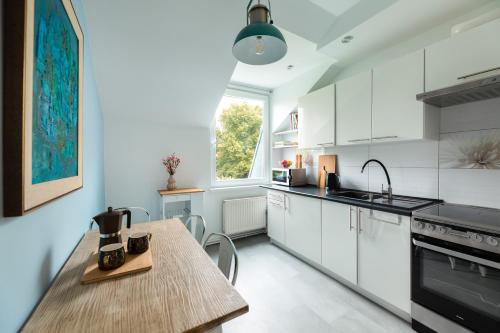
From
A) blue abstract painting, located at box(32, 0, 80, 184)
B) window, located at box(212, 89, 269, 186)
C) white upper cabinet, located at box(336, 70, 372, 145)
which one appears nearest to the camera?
blue abstract painting, located at box(32, 0, 80, 184)

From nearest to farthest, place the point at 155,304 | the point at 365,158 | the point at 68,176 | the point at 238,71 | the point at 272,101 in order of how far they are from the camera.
Result: the point at 155,304, the point at 68,176, the point at 365,158, the point at 238,71, the point at 272,101

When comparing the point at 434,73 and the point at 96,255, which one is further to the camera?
the point at 434,73

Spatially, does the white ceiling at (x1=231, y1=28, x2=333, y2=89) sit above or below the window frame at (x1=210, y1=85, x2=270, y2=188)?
above

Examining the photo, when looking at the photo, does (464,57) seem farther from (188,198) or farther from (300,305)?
(188,198)

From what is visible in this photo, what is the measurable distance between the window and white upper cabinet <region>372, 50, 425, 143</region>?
201 cm

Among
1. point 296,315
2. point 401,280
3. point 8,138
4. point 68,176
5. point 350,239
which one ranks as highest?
point 8,138

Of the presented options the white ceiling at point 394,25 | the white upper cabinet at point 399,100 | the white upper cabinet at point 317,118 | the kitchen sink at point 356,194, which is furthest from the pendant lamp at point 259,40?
the kitchen sink at point 356,194

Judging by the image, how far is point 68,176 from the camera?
40.2 inches

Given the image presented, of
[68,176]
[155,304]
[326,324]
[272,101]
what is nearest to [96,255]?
[68,176]

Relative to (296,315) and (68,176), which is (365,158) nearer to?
(296,315)

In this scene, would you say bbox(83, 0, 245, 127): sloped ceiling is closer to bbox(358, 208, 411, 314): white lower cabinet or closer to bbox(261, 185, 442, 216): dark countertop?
bbox(261, 185, 442, 216): dark countertop

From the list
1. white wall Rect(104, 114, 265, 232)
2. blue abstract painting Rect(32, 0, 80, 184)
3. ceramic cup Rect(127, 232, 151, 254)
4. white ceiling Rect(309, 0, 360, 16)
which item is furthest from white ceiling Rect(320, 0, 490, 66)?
ceramic cup Rect(127, 232, 151, 254)

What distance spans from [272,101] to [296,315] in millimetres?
3130

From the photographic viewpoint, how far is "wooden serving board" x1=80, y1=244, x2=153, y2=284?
2.87ft
